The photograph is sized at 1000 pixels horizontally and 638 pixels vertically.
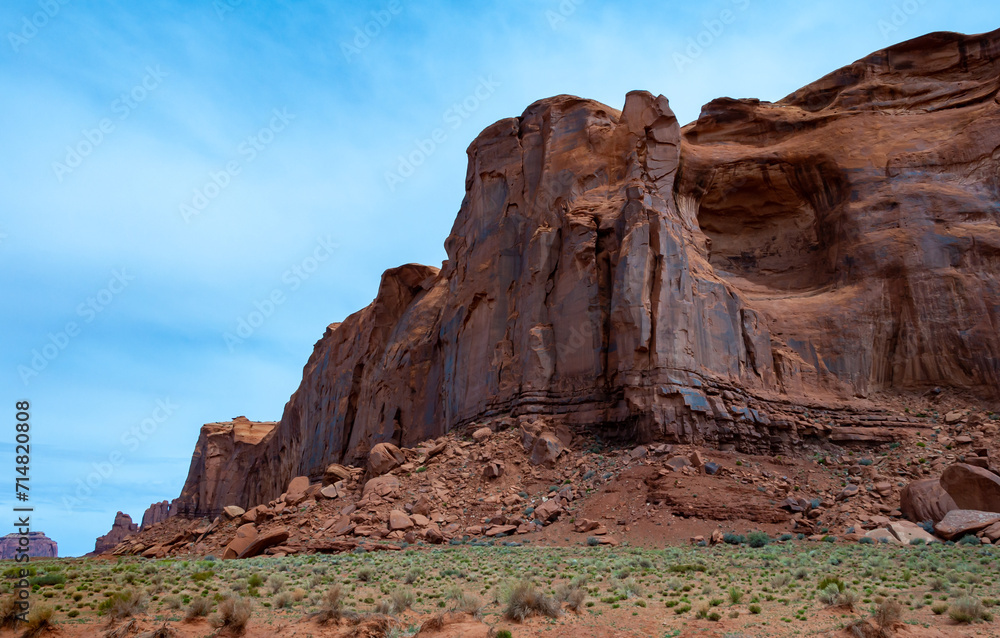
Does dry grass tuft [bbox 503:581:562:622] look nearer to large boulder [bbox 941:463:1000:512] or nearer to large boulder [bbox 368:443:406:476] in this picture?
large boulder [bbox 941:463:1000:512]

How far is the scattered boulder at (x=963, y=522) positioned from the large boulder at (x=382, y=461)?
19415 millimetres

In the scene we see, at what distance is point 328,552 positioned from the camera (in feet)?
80.2

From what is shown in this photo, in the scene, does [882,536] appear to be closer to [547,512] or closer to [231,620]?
[547,512]

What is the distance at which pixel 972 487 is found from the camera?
23.1m

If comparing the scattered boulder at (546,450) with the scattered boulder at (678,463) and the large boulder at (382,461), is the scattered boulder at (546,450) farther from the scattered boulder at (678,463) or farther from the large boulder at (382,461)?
the large boulder at (382,461)

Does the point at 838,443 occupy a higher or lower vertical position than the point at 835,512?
higher

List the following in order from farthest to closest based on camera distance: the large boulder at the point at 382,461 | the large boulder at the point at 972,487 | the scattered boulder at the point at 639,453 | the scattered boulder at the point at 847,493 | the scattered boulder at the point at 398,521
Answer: the large boulder at the point at 382,461, the scattered boulder at the point at 639,453, the scattered boulder at the point at 847,493, the scattered boulder at the point at 398,521, the large boulder at the point at 972,487

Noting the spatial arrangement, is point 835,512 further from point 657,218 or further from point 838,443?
point 657,218

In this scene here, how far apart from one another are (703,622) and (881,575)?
17.4ft

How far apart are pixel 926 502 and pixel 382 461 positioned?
771 inches

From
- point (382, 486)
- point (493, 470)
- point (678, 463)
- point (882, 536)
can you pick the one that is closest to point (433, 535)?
point (493, 470)

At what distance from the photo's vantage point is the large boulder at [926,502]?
23.3 metres

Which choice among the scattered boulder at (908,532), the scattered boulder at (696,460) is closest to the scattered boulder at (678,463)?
the scattered boulder at (696,460)

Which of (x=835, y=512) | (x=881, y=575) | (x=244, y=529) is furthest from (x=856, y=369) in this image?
(x=244, y=529)
